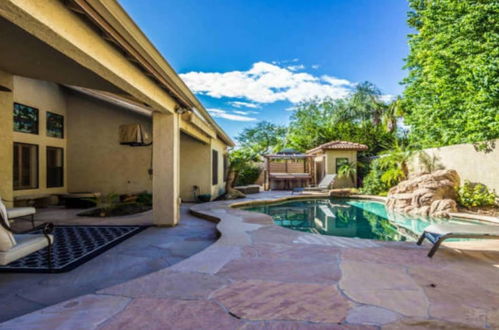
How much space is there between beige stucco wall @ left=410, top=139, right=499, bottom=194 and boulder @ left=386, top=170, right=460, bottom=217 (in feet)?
1.62

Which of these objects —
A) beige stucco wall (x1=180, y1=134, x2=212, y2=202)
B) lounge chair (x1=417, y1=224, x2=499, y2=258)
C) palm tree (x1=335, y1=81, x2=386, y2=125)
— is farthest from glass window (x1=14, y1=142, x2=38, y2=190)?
palm tree (x1=335, y1=81, x2=386, y2=125)

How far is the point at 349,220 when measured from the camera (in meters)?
8.39

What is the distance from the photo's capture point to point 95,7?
258 centimetres

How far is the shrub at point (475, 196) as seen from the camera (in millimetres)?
8688

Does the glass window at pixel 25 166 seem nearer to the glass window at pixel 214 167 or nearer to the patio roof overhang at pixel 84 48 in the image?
the patio roof overhang at pixel 84 48

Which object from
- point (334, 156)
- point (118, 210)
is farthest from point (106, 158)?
point (334, 156)

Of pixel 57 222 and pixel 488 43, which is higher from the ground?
pixel 488 43

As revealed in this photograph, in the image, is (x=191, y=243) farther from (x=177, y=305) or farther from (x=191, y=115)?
(x=191, y=115)

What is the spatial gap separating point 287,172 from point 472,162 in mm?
11053

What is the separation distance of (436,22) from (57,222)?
16.1 meters

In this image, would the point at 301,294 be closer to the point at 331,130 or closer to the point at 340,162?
the point at 340,162

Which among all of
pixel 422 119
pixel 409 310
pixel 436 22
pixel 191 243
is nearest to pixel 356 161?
pixel 422 119

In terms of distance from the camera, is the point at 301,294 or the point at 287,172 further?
the point at 287,172

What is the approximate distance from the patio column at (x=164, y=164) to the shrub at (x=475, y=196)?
9.72m
